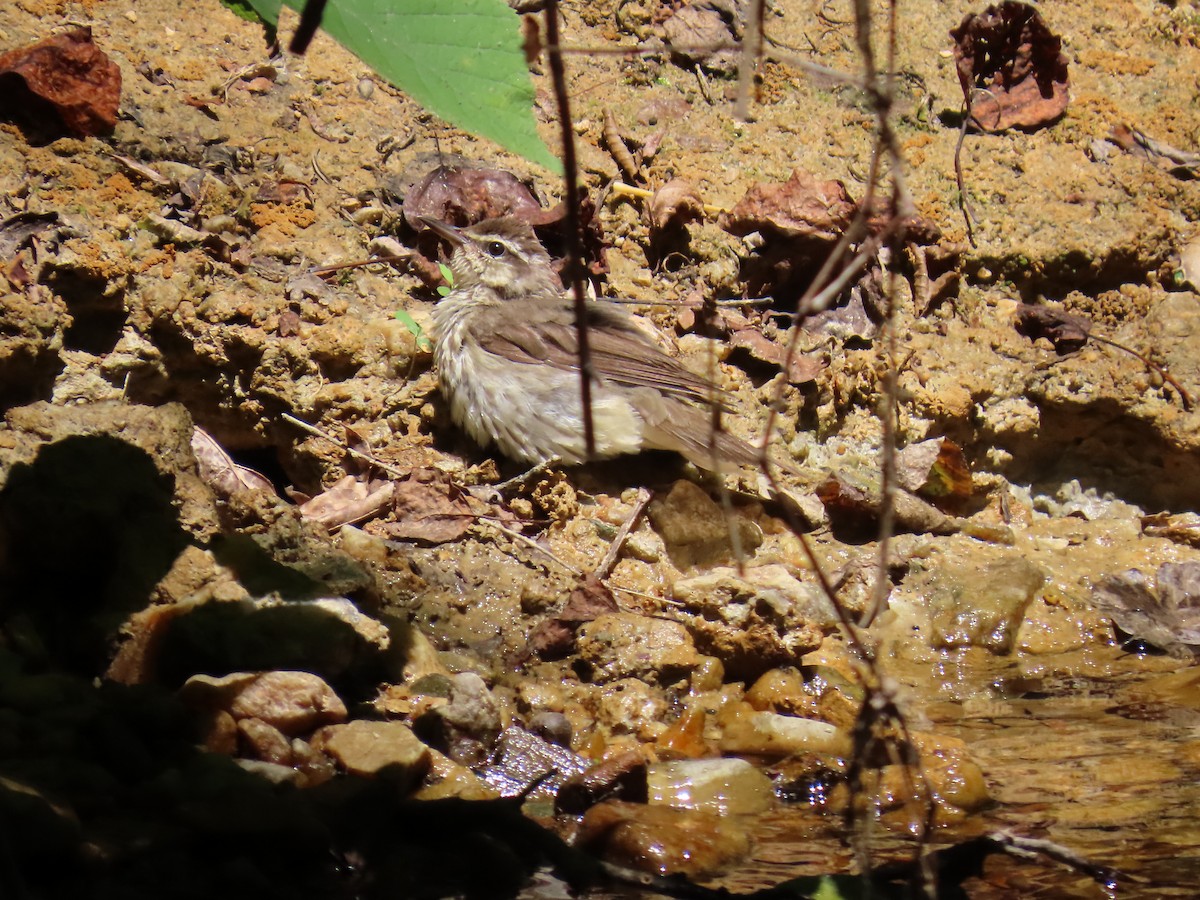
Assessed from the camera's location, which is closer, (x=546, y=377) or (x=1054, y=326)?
(x=546, y=377)

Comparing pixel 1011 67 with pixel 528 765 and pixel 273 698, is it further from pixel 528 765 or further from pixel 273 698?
pixel 273 698

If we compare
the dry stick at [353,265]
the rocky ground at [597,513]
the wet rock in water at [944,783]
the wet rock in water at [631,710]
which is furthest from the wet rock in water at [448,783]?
the dry stick at [353,265]

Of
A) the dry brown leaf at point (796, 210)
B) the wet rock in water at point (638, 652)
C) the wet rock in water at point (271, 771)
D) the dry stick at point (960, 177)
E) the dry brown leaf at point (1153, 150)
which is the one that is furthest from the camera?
the dry brown leaf at point (1153, 150)

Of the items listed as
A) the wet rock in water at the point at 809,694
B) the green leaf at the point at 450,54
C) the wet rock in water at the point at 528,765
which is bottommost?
the wet rock in water at the point at 528,765

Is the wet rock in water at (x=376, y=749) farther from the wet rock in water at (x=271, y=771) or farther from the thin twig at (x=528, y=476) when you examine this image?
the thin twig at (x=528, y=476)

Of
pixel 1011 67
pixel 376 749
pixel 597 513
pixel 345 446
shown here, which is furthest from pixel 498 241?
pixel 376 749

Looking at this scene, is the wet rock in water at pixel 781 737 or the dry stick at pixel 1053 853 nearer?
the dry stick at pixel 1053 853

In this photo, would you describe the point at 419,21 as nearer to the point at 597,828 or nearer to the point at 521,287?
the point at 597,828

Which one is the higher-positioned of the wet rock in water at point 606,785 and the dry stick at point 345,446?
the dry stick at point 345,446
